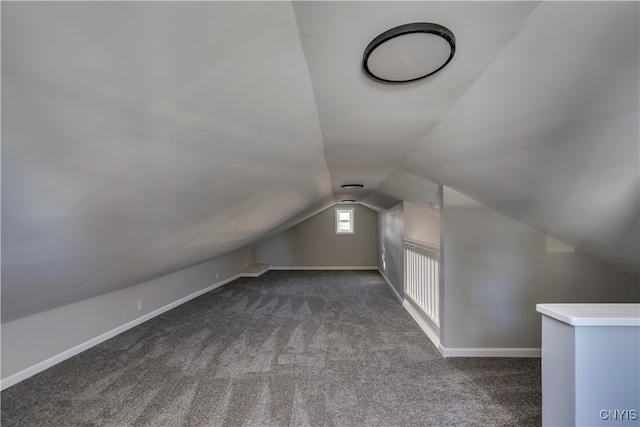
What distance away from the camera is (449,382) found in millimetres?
2428

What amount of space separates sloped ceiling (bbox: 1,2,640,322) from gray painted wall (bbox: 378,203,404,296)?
9.19ft

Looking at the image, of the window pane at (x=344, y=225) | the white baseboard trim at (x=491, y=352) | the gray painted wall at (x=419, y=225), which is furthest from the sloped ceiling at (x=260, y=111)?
the window pane at (x=344, y=225)

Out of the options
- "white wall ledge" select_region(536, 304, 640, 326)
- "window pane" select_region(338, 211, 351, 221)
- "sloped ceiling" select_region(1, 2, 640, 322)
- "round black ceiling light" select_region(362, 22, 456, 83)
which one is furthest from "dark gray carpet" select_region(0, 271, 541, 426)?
"window pane" select_region(338, 211, 351, 221)

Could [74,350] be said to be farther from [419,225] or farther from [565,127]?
[419,225]

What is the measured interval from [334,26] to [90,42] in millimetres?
669

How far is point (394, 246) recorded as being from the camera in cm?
580

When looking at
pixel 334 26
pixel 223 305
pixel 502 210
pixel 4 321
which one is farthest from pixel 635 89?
pixel 223 305

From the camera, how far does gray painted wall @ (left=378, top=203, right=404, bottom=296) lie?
199 inches

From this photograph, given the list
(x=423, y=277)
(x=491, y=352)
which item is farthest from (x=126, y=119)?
(x=423, y=277)

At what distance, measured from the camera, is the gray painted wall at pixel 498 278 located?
279cm

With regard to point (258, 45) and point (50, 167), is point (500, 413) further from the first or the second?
point (50, 167)

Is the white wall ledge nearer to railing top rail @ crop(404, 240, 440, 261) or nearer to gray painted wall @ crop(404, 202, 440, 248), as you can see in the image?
railing top rail @ crop(404, 240, 440, 261)

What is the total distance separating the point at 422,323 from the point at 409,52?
3.47 m

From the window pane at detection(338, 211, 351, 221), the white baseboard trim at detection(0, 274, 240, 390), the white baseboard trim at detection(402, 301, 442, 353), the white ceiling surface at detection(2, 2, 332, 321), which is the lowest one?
the white baseboard trim at detection(402, 301, 442, 353)
